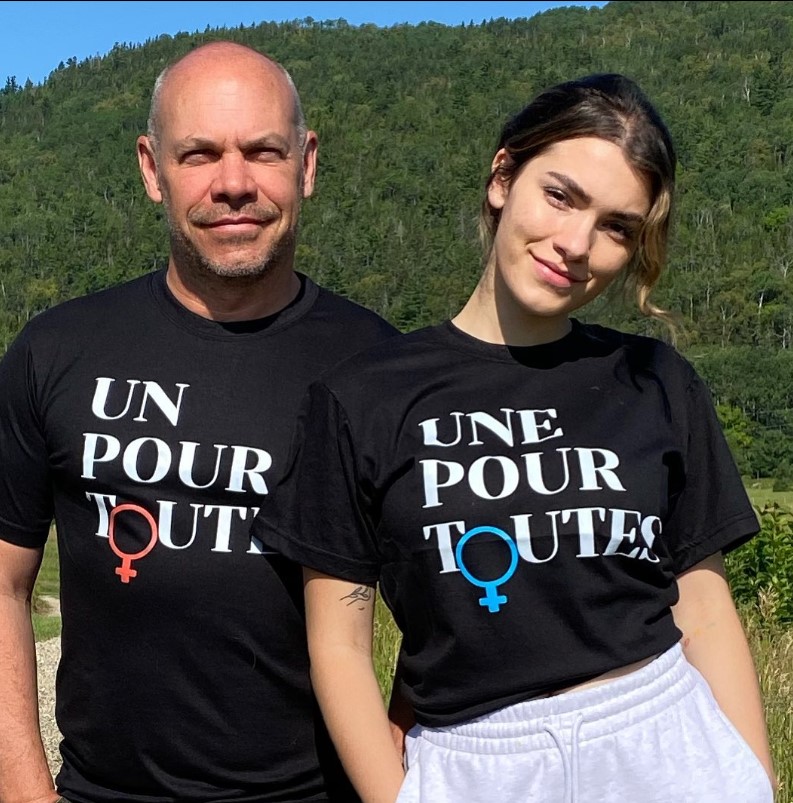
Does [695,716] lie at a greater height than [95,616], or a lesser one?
lesser

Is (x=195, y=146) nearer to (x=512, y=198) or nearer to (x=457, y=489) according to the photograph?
(x=512, y=198)

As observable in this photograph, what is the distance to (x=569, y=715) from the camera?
5.40 ft

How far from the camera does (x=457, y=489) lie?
169 centimetres

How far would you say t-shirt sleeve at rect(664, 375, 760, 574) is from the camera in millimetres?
1847

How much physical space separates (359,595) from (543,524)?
1.00ft

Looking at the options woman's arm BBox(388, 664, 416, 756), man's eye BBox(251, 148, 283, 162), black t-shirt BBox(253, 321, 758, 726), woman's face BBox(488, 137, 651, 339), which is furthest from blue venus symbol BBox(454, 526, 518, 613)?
man's eye BBox(251, 148, 283, 162)

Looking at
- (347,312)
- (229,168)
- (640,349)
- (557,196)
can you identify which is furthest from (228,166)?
(640,349)

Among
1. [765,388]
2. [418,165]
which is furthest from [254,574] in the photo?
[418,165]

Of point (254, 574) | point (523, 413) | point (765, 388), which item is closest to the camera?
point (523, 413)

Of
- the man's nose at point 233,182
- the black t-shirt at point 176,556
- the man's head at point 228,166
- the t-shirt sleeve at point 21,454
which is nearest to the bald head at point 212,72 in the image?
the man's head at point 228,166

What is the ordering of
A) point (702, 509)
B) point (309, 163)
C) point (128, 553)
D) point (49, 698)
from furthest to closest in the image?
point (49, 698) → point (309, 163) → point (128, 553) → point (702, 509)

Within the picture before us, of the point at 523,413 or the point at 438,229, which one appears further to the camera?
the point at 438,229

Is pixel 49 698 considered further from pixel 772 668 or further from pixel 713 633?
pixel 713 633

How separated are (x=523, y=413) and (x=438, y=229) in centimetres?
11001
